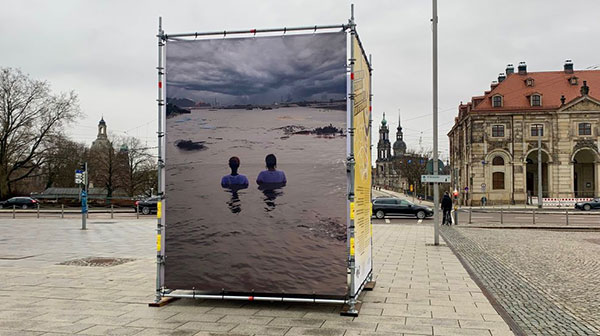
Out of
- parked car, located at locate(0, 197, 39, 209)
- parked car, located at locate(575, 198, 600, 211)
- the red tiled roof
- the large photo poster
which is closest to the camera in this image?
the large photo poster

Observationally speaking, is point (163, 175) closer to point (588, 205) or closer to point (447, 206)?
point (447, 206)

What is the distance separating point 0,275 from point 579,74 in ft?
233

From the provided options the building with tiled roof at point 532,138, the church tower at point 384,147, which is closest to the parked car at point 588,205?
the building with tiled roof at point 532,138

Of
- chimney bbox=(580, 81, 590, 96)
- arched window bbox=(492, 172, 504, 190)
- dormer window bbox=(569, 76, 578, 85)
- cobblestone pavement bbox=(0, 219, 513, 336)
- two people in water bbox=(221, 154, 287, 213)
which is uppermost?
dormer window bbox=(569, 76, 578, 85)

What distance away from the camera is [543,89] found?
65.2m

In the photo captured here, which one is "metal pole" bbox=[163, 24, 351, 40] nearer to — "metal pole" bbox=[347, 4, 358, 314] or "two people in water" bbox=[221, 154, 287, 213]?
"metal pole" bbox=[347, 4, 358, 314]

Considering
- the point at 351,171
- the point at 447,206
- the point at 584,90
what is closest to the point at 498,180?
the point at 584,90

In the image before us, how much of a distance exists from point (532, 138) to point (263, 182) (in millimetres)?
61446

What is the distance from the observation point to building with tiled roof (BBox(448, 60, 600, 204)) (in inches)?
2424

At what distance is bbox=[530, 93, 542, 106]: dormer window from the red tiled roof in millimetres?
465

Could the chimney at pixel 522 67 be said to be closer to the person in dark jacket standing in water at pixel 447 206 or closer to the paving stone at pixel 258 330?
the person in dark jacket standing in water at pixel 447 206

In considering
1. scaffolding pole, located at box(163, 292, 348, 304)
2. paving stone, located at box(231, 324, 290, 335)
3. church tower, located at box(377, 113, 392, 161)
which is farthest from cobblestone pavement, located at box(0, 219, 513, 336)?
church tower, located at box(377, 113, 392, 161)

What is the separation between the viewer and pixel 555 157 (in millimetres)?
62188

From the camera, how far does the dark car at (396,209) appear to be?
1345 inches
